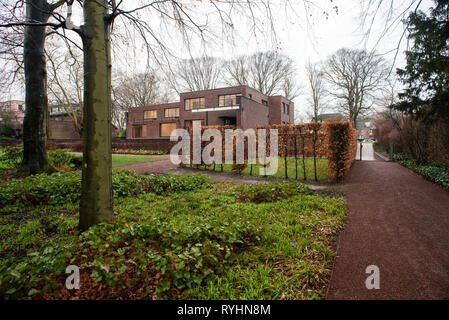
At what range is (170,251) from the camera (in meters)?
2.47

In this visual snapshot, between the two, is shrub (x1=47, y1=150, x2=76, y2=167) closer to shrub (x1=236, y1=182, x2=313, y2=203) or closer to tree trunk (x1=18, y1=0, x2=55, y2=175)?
tree trunk (x1=18, y1=0, x2=55, y2=175)

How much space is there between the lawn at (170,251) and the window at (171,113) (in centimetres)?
3216

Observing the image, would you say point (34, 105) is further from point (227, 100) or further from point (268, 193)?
point (227, 100)

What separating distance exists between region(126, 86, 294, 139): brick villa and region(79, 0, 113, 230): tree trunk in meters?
19.4

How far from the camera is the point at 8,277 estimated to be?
1720mm

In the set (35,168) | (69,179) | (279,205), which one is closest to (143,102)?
(35,168)

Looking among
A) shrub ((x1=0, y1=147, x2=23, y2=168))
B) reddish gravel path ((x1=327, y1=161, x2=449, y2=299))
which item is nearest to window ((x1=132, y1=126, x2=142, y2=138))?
shrub ((x1=0, y1=147, x2=23, y2=168))

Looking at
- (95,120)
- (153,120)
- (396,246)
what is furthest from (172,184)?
(153,120)

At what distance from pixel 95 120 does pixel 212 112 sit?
26760 mm

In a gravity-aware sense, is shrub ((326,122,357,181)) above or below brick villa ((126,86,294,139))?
below

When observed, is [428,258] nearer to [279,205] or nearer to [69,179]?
[279,205]

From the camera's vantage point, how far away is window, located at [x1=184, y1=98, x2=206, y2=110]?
1248 inches

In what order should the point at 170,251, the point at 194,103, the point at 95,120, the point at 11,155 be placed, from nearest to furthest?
1. the point at 170,251
2. the point at 95,120
3. the point at 11,155
4. the point at 194,103
